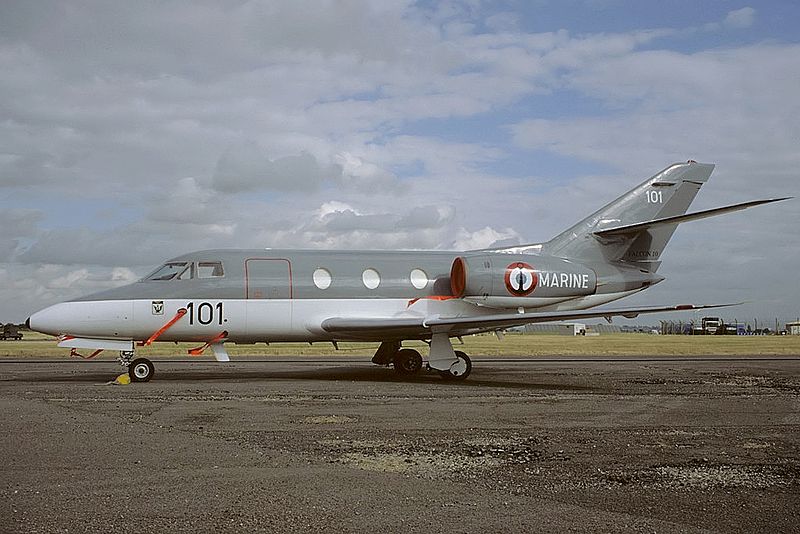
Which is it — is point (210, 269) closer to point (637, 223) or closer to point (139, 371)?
point (139, 371)

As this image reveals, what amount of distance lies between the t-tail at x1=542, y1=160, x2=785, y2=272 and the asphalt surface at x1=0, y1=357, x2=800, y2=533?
6766mm

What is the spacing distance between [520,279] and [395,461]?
1306 cm

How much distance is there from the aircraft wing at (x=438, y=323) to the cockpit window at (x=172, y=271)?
11.8ft

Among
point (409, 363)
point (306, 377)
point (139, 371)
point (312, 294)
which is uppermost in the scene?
point (312, 294)

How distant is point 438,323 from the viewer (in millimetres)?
18859

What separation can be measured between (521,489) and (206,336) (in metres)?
13.7

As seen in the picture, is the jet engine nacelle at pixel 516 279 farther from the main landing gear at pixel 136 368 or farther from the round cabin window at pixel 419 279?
the main landing gear at pixel 136 368

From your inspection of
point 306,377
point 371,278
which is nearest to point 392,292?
point 371,278

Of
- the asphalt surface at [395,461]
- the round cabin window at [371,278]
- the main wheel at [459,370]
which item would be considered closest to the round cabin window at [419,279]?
the round cabin window at [371,278]

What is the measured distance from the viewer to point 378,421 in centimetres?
1184

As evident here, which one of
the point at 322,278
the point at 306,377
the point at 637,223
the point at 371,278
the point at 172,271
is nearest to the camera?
→ the point at 172,271

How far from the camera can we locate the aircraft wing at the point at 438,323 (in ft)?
59.8

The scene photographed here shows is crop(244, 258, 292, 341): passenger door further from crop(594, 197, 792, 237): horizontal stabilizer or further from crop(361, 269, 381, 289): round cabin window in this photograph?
crop(594, 197, 792, 237): horizontal stabilizer


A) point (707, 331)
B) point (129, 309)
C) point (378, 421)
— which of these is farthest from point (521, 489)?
point (707, 331)
